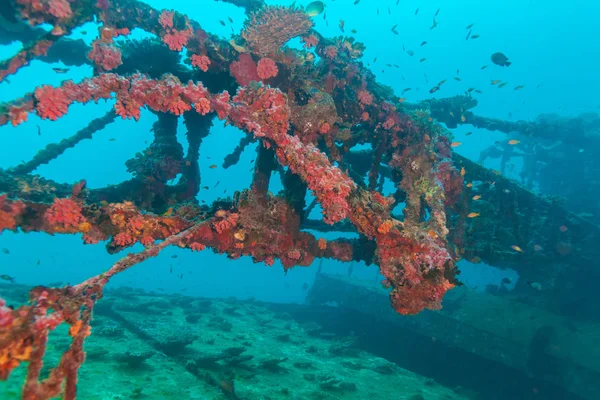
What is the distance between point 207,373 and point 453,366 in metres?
9.83

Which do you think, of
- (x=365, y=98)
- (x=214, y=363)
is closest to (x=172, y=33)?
(x=365, y=98)

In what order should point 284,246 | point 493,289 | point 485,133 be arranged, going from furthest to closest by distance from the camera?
point 485,133 → point 493,289 → point 284,246

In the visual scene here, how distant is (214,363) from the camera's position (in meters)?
9.82

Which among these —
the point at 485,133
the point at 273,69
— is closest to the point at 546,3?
the point at 485,133

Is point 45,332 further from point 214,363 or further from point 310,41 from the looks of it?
point 214,363

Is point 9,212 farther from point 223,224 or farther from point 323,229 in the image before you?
point 323,229

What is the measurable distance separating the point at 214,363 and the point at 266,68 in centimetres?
862

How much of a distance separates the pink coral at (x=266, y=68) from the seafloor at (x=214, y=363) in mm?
7372

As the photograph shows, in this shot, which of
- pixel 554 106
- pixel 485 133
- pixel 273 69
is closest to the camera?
pixel 273 69

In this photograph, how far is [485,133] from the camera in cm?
16762

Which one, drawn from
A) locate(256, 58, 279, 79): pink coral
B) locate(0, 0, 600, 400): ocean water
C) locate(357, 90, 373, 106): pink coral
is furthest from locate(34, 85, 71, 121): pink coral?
locate(357, 90, 373, 106): pink coral

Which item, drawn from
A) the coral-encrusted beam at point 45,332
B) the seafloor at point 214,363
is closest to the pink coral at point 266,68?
the coral-encrusted beam at point 45,332

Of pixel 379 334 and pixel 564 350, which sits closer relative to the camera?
pixel 564 350

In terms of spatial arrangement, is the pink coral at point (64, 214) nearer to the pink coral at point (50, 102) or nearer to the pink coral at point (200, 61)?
the pink coral at point (50, 102)
